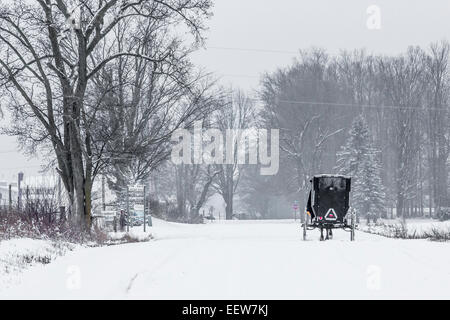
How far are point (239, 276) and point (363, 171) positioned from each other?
5468 cm

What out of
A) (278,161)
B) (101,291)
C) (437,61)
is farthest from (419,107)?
(101,291)

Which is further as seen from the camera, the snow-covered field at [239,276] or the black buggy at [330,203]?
the black buggy at [330,203]

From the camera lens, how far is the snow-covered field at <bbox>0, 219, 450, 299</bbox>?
8.68 metres

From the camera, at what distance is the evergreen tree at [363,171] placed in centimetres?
6241

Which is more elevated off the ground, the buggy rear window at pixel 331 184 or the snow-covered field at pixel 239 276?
the buggy rear window at pixel 331 184

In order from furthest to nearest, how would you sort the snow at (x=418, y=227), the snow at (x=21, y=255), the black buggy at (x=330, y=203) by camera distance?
1. the snow at (x=418, y=227)
2. the black buggy at (x=330, y=203)
3. the snow at (x=21, y=255)

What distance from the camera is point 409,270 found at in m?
10.9

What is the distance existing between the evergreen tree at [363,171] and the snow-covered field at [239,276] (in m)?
49.0

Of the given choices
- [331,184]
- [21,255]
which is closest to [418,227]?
[331,184]

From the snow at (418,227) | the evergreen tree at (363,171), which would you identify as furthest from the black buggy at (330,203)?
the evergreen tree at (363,171)

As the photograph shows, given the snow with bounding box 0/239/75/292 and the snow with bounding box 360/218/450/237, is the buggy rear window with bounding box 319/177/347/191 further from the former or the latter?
the snow with bounding box 0/239/75/292

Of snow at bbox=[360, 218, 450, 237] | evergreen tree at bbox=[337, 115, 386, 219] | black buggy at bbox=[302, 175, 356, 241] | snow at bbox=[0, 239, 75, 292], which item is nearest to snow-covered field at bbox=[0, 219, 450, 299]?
snow at bbox=[0, 239, 75, 292]

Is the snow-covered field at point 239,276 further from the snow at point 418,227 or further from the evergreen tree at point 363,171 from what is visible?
the evergreen tree at point 363,171
